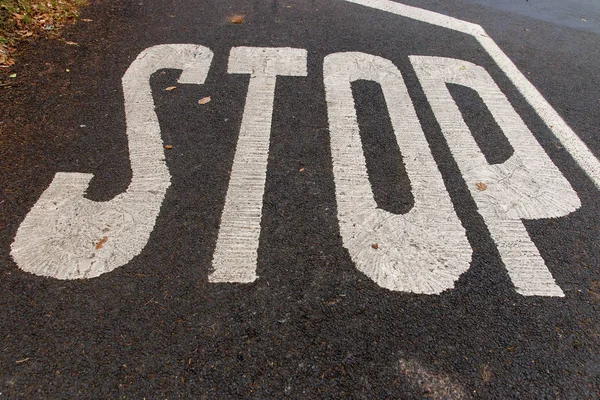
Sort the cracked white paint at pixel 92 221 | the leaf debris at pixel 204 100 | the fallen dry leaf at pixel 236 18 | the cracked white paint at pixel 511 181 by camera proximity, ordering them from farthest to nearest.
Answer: the fallen dry leaf at pixel 236 18
the leaf debris at pixel 204 100
the cracked white paint at pixel 511 181
the cracked white paint at pixel 92 221

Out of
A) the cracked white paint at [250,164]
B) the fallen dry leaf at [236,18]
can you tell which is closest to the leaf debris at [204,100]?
the cracked white paint at [250,164]

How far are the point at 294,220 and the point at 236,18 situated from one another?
359cm

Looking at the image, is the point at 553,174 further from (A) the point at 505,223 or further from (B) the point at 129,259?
(B) the point at 129,259

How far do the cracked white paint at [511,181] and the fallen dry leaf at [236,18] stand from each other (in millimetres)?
2297

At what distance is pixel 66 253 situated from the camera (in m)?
2.81

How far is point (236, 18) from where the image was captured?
5.75 metres

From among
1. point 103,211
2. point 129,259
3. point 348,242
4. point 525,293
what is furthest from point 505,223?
point 103,211

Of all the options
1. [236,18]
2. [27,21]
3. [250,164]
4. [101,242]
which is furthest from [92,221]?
[236,18]

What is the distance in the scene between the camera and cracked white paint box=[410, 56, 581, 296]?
292 cm

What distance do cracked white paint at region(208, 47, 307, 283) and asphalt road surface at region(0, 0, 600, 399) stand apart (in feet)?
0.06

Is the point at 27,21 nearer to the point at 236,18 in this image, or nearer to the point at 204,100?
the point at 236,18

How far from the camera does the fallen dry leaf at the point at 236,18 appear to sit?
18.7 ft

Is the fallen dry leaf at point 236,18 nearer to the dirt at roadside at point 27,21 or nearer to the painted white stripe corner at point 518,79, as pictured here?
the painted white stripe corner at point 518,79

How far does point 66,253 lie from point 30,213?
0.47 m
